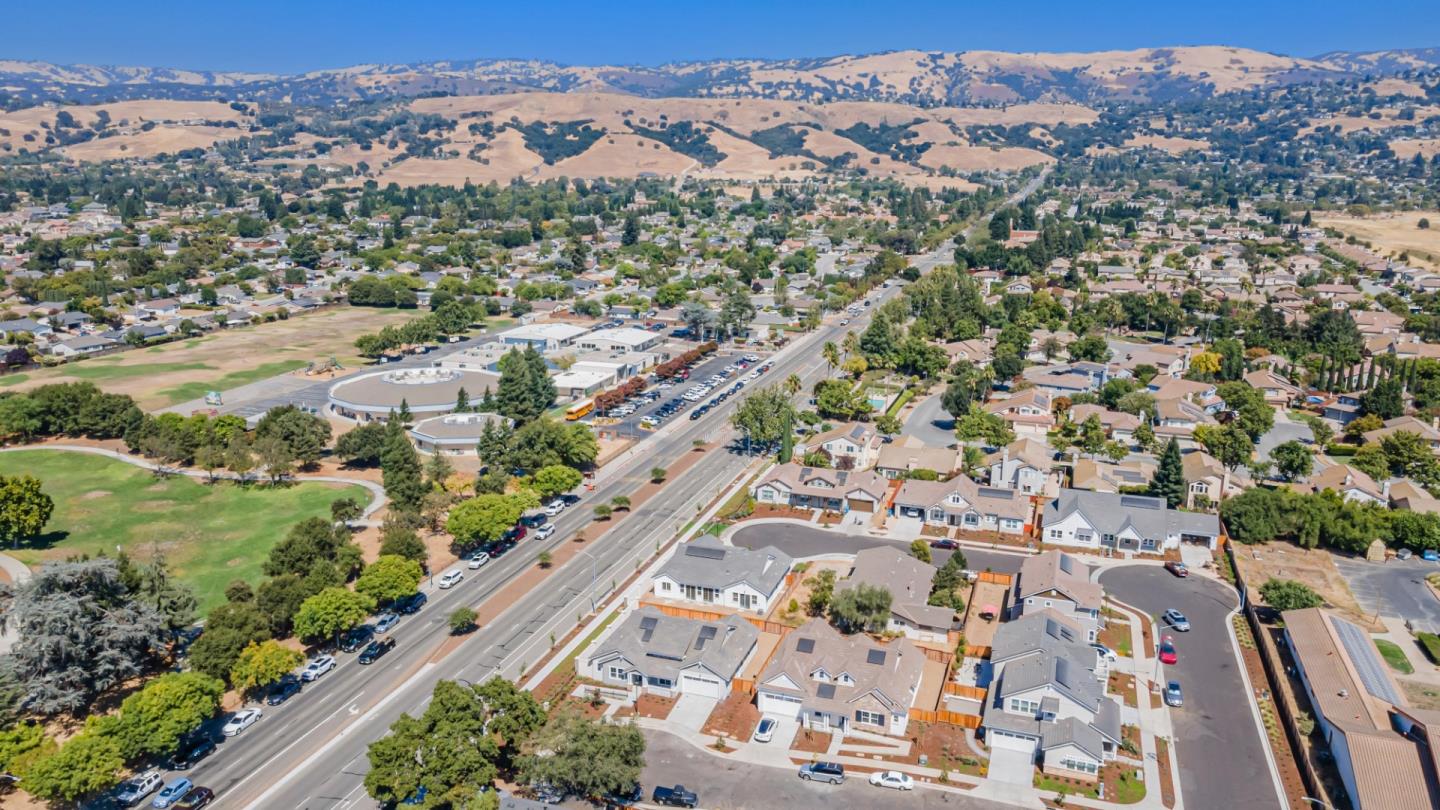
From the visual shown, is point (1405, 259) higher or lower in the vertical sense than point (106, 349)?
higher

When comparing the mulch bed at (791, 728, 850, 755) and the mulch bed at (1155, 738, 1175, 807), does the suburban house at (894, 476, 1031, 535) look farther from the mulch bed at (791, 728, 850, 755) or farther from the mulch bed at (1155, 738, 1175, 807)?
the mulch bed at (791, 728, 850, 755)

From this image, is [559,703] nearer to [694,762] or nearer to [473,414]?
[694,762]

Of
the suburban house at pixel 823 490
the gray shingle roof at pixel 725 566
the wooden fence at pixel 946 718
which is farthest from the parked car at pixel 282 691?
the suburban house at pixel 823 490

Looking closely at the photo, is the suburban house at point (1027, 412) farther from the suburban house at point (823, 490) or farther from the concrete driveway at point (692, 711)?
the concrete driveway at point (692, 711)

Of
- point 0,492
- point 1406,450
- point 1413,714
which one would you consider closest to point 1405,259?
point 1406,450

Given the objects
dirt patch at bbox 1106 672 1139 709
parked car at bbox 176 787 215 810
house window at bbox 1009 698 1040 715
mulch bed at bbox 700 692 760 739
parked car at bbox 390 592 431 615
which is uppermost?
house window at bbox 1009 698 1040 715

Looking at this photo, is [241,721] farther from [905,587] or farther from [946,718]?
[905,587]

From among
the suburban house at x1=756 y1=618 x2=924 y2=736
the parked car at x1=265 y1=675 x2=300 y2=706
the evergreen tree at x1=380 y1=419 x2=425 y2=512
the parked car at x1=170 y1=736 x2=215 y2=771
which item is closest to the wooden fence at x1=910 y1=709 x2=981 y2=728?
the suburban house at x1=756 y1=618 x2=924 y2=736
